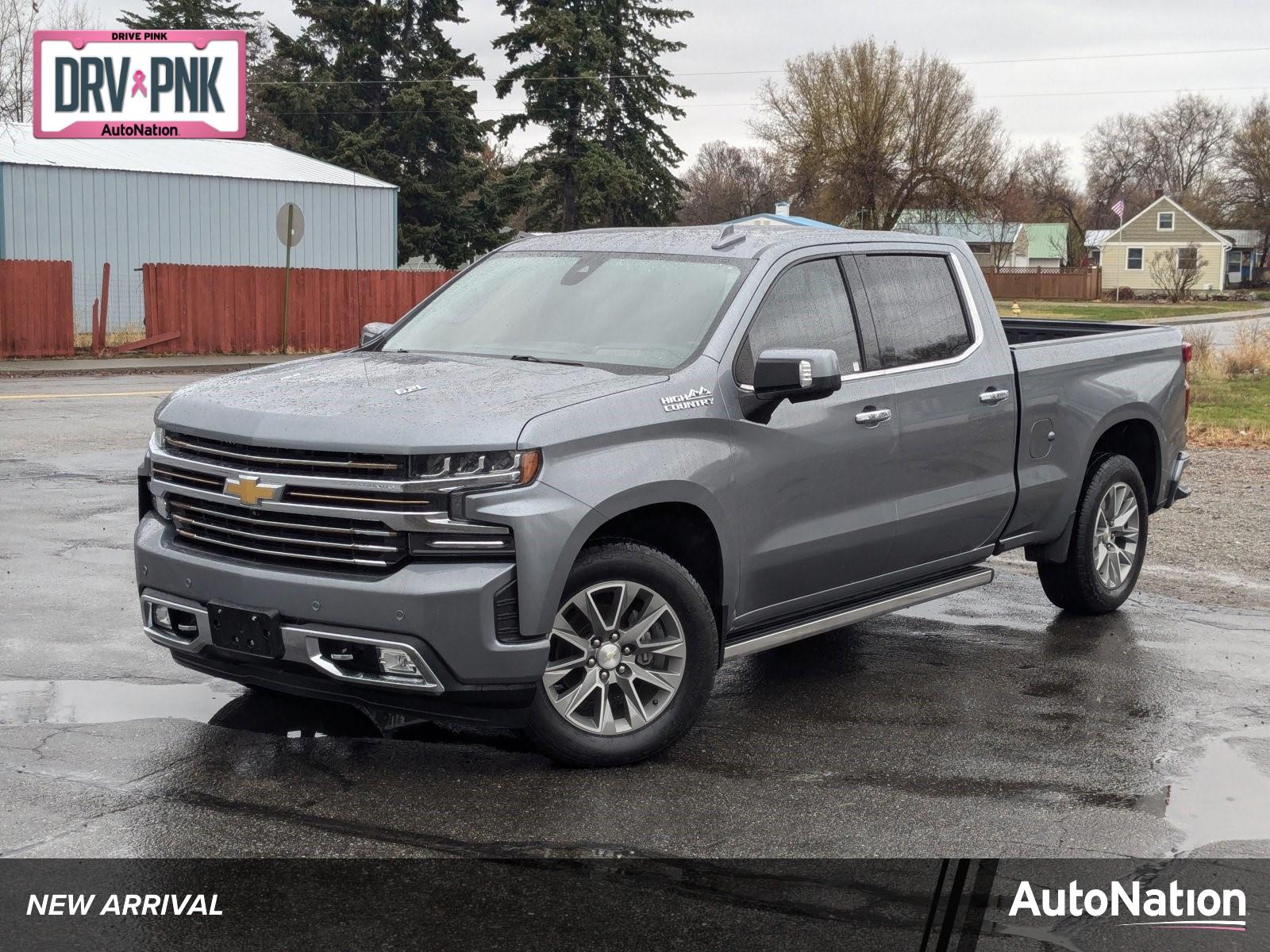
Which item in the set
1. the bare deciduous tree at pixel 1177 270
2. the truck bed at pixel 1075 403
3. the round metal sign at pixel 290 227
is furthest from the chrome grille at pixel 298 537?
the bare deciduous tree at pixel 1177 270

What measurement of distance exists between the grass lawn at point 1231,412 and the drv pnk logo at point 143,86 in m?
23.8

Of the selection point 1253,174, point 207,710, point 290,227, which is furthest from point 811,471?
point 1253,174

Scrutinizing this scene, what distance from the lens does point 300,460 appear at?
16.2ft

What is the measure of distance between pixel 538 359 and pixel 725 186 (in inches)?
3652

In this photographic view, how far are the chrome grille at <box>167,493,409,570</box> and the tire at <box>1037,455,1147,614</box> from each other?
13.7 feet

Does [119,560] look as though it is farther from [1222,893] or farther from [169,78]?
[169,78]

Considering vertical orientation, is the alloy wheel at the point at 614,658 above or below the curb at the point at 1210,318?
below

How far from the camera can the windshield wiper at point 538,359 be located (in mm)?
5789

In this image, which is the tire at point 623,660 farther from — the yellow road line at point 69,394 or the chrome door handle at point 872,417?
the yellow road line at point 69,394

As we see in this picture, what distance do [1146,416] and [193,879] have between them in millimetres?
5726

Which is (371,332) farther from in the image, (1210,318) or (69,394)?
(1210,318)

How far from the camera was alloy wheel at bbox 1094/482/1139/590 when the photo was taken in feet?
25.7

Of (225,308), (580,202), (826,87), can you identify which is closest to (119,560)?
(225,308)

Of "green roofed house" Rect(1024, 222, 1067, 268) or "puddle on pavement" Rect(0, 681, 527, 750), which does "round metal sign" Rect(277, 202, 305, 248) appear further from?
"green roofed house" Rect(1024, 222, 1067, 268)
